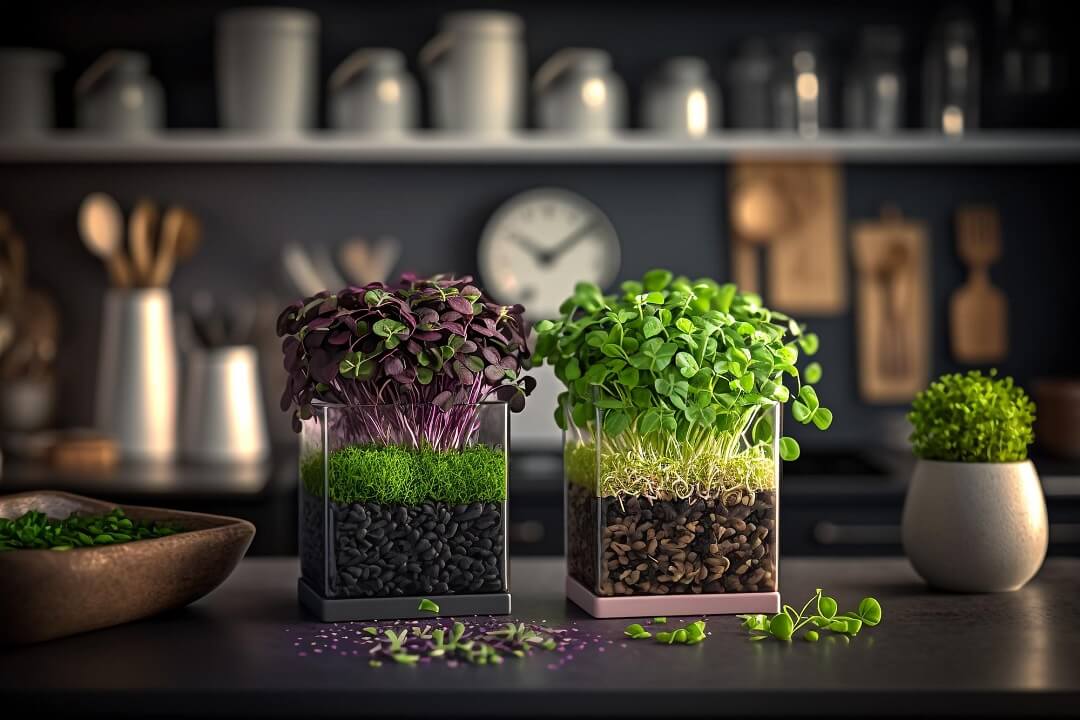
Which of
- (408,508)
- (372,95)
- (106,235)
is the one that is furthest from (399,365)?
(106,235)

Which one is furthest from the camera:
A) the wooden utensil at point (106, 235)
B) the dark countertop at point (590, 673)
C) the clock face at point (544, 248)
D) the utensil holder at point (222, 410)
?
the clock face at point (544, 248)

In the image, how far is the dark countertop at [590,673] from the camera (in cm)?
95

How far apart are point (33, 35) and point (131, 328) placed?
83cm

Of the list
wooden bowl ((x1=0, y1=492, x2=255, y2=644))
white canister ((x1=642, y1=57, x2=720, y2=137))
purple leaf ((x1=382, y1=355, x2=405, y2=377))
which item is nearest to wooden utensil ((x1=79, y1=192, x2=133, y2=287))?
white canister ((x1=642, y1=57, x2=720, y2=137))

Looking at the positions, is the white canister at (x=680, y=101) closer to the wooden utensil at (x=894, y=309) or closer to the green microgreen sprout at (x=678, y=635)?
the wooden utensil at (x=894, y=309)

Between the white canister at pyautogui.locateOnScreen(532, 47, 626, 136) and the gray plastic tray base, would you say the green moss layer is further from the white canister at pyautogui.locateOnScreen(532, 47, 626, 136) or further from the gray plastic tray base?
the white canister at pyautogui.locateOnScreen(532, 47, 626, 136)

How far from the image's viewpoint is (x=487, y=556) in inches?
46.6

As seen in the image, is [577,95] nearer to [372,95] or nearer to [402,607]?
[372,95]

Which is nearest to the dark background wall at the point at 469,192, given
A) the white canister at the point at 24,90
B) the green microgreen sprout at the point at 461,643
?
the white canister at the point at 24,90

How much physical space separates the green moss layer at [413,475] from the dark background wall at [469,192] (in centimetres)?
198

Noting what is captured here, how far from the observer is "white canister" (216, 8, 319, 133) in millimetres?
2834

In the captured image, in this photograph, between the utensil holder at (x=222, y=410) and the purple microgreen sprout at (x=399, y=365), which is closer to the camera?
the purple microgreen sprout at (x=399, y=365)

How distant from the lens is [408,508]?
115 centimetres

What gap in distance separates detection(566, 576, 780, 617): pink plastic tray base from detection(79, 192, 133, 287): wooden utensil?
6.97ft
